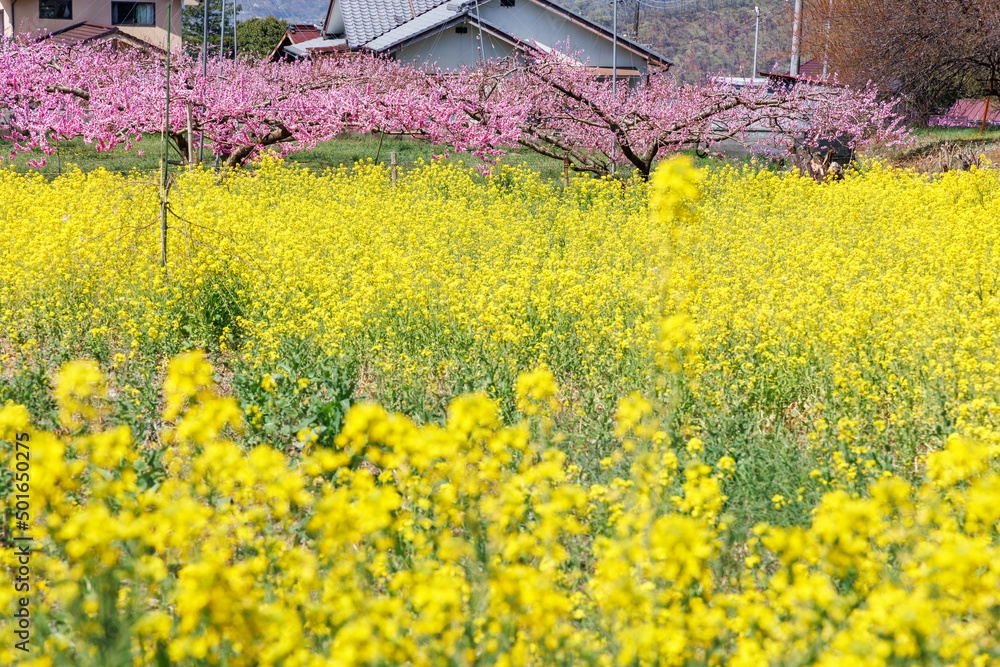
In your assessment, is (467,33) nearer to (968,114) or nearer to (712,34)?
(968,114)

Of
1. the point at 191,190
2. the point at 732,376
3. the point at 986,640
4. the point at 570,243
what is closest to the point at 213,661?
the point at 986,640

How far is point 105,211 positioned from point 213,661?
8.44 meters

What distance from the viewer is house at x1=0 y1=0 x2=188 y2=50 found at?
37.7 m

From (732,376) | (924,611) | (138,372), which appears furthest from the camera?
(138,372)

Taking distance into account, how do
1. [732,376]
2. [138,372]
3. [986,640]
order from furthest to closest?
[138,372]
[732,376]
[986,640]

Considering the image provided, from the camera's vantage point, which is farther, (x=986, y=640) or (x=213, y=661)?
(x=986, y=640)

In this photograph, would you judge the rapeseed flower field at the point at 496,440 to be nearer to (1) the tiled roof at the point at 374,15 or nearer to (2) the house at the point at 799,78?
(2) the house at the point at 799,78

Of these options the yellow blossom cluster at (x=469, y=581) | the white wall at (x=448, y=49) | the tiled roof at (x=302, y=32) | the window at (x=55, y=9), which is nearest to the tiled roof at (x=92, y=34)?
the window at (x=55, y=9)

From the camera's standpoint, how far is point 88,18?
3944 cm

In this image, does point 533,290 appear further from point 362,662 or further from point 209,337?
point 362,662

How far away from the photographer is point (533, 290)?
22.4 feet

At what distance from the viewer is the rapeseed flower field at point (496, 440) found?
2.11 metres

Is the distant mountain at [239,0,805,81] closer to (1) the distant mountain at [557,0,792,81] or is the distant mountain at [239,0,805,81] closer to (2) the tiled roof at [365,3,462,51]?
(1) the distant mountain at [557,0,792,81]

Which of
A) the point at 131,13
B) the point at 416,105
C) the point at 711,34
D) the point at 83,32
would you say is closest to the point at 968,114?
the point at 416,105
